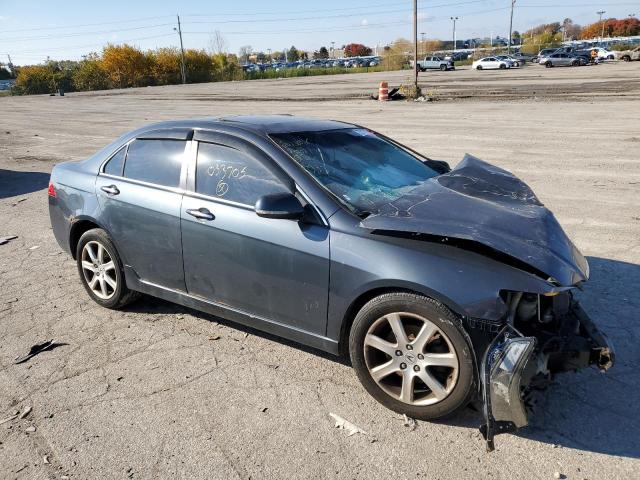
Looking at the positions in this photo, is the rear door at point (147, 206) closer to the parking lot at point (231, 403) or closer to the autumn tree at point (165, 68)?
the parking lot at point (231, 403)

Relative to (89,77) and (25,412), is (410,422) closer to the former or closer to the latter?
(25,412)

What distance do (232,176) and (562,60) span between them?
60.7 m

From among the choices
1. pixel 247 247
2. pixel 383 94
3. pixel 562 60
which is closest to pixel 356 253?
pixel 247 247

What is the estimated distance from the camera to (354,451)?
2.86 meters

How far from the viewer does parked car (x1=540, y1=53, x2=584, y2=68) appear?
55.3 metres

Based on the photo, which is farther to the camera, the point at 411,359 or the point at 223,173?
the point at 223,173

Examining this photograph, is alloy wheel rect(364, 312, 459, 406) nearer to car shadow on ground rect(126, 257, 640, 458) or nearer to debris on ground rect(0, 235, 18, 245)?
car shadow on ground rect(126, 257, 640, 458)

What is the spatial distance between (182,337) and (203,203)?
1098 mm

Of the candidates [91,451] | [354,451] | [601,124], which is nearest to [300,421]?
[354,451]

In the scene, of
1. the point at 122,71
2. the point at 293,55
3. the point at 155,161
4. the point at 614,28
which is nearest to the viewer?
the point at 155,161

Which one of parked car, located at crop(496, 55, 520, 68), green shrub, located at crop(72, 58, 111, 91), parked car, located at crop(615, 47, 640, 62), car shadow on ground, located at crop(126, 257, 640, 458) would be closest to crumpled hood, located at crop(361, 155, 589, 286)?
car shadow on ground, located at crop(126, 257, 640, 458)

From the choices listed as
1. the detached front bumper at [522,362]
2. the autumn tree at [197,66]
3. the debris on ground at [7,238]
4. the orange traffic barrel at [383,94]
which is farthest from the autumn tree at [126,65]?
the detached front bumper at [522,362]

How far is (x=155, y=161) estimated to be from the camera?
4.28 m

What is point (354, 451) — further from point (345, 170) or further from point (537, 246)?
point (345, 170)
